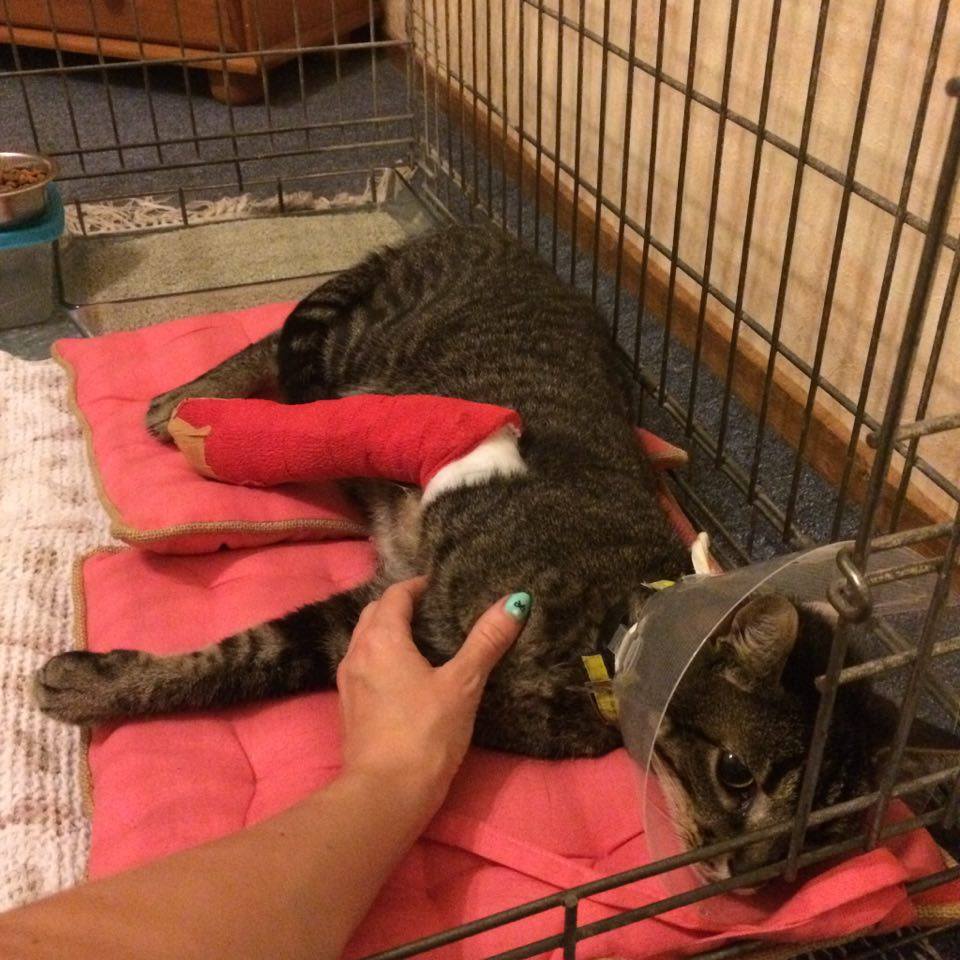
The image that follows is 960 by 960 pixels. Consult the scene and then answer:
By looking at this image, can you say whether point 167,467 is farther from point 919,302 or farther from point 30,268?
point 919,302

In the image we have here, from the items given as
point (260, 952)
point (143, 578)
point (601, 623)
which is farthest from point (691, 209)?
point (260, 952)

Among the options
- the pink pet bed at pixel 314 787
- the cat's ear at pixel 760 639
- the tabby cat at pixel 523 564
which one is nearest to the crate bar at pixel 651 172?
the tabby cat at pixel 523 564

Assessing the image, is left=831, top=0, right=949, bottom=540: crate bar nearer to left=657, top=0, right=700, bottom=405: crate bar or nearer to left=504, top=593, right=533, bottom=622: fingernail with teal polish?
left=657, top=0, right=700, bottom=405: crate bar

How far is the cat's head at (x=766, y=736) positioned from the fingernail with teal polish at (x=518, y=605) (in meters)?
0.20

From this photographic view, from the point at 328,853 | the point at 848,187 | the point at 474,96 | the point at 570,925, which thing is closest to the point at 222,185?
the point at 474,96

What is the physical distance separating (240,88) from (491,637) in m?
2.63

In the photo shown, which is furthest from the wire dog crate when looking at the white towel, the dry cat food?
the white towel

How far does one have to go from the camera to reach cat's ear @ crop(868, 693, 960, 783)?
36.3 inches

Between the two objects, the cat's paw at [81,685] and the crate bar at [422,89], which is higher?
the crate bar at [422,89]

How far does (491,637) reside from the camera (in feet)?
3.59

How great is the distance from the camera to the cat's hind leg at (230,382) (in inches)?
64.6

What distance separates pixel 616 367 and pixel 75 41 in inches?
92.4

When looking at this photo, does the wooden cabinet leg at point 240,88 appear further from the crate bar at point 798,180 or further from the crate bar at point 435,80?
the crate bar at point 798,180

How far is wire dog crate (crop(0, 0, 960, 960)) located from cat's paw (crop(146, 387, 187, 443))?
0.75 meters
